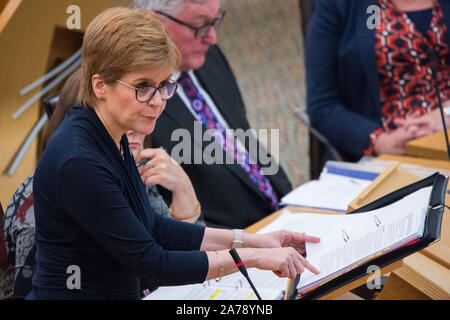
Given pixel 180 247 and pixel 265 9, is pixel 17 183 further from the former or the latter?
pixel 265 9

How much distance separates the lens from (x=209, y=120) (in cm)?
183

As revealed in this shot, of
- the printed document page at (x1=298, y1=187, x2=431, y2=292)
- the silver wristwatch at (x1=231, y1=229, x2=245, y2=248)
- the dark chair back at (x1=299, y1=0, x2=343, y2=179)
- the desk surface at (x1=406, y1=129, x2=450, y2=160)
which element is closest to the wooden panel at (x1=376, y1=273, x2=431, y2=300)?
the printed document page at (x1=298, y1=187, x2=431, y2=292)

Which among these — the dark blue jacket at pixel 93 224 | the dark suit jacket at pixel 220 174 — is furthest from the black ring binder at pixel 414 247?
the dark suit jacket at pixel 220 174

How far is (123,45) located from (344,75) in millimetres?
1415

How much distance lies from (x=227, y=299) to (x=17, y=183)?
536mm

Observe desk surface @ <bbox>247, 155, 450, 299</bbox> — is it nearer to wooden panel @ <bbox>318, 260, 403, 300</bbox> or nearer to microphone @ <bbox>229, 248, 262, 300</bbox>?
wooden panel @ <bbox>318, 260, 403, 300</bbox>

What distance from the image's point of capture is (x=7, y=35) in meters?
1.24

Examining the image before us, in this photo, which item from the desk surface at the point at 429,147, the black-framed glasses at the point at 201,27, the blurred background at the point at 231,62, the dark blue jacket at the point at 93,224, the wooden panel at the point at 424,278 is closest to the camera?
the dark blue jacket at the point at 93,224

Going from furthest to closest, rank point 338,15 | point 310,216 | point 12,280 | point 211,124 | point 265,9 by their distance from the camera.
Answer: point 265,9 < point 338,15 < point 211,124 < point 310,216 < point 12,280

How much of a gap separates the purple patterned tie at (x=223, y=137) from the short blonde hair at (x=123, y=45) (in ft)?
2.35

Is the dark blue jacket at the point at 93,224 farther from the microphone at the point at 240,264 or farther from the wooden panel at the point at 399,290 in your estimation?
the wooden panel at the point at 399,290

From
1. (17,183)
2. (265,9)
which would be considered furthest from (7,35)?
(265,9)

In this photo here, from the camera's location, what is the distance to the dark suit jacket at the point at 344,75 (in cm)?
217

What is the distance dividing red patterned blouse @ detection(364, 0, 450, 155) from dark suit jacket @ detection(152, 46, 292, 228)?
52 cm
